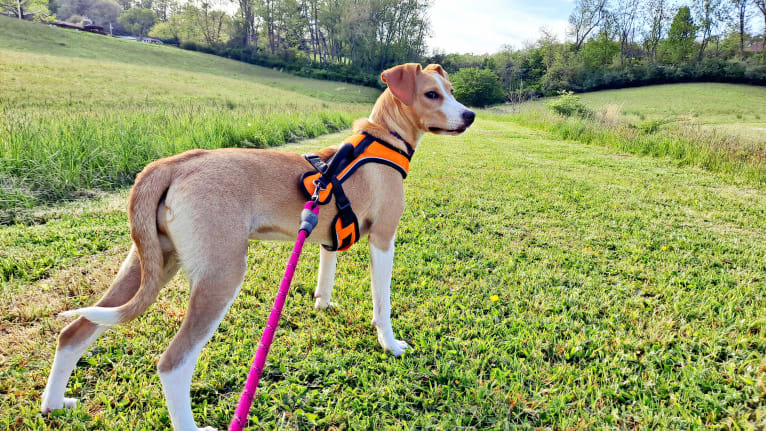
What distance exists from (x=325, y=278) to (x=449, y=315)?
3.77 feet

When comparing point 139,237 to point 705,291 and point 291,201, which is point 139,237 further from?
point 705,291

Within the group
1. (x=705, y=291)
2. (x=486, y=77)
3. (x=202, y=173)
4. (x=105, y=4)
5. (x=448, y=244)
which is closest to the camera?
(x=202, y=173)

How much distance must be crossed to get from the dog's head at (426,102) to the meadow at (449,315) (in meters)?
1.60

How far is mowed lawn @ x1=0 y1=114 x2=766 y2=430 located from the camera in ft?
7.06

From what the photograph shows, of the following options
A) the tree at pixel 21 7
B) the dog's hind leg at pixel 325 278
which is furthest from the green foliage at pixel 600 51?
the tree at pixel 21 7

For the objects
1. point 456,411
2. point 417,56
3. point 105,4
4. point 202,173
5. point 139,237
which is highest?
point 105,4

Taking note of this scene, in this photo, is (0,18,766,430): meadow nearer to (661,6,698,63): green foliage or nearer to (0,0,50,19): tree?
(661,6,698,63): green foliage

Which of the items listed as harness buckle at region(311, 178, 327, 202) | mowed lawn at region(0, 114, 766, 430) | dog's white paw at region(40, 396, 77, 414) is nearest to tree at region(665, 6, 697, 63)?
mowed lawn at region(0, 114, 766, 430)

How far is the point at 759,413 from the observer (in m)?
2.08

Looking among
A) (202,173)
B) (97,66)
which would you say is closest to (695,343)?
(202,173)

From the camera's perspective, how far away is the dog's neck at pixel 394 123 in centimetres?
292

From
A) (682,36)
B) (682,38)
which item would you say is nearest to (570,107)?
(682,38)

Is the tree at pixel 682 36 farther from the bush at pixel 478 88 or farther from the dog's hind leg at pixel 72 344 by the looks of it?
the dog's hind leg at pixel 72 344

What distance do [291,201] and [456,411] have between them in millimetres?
1677
